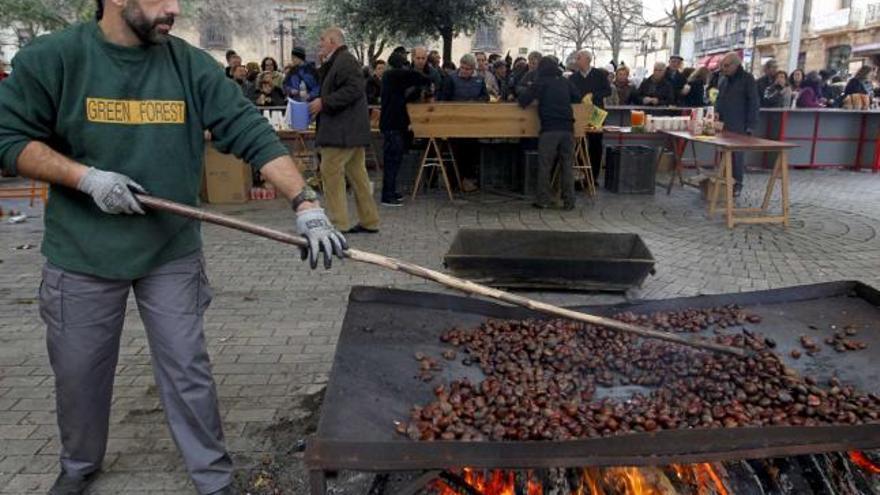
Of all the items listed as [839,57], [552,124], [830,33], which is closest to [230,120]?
[552,124]

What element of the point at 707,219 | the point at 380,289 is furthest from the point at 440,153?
the point at 380,289

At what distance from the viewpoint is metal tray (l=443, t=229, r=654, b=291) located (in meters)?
5.20

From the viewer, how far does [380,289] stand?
338 cm

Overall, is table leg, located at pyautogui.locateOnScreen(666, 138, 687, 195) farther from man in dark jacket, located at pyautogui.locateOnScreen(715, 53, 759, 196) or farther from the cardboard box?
the cardboard box

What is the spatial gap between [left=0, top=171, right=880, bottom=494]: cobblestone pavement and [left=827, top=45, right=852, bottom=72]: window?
2472 centimetres

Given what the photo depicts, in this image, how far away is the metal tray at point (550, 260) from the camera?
17.1ft

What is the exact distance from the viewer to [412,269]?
2.67 meters

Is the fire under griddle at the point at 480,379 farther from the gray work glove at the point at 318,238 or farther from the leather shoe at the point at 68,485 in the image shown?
the leather shoe at the point at 68,485

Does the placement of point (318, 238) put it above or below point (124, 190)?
below

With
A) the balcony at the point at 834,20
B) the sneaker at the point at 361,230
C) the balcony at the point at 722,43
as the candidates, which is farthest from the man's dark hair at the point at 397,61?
the balcony at the point at 722,43

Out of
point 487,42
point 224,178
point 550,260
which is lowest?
point 550,260

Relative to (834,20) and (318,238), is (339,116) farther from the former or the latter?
(834,20)

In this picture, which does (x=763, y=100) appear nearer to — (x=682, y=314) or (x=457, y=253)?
(x=457, y=253)

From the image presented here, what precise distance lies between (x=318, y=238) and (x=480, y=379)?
900mm
